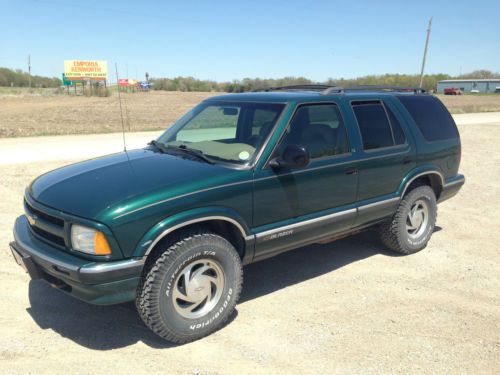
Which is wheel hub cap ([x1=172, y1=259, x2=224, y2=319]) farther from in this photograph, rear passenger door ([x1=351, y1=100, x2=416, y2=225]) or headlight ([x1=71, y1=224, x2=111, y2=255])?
rear passenger door ([x1=351, y1=100, x2=416, y2=225])

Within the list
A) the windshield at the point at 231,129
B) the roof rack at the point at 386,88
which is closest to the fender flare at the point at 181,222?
the windshield at the point at 231,129

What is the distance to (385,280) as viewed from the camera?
15.3 feet

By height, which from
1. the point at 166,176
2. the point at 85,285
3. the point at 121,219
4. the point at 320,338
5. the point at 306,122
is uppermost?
the point at 306,122

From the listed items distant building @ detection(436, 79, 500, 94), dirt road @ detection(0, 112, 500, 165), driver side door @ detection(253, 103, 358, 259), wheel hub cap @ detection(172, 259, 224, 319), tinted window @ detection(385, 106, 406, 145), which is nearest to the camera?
wheel hub cap @ detection(172, 259, 224, 319)

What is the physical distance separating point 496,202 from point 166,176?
6529mm

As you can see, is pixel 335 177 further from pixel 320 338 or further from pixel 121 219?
pixel 121 219

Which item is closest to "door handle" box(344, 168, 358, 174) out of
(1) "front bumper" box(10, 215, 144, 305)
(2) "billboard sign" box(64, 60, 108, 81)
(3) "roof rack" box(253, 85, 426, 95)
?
(3) "roof rack" box(253, 85, 426, 95)

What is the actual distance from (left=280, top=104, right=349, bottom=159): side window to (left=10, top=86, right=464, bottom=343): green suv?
1 cm

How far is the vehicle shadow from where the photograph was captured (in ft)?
11.6

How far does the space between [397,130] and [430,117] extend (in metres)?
0.76

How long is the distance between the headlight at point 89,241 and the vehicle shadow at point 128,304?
85 cm

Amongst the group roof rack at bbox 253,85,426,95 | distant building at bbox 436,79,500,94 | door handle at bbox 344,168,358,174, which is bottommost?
door handle at bbox 344,168,358,174

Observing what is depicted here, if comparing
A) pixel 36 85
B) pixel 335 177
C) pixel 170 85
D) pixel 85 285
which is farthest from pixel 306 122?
pixel 36 85

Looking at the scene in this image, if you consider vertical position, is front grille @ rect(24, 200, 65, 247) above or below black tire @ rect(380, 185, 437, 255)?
above
